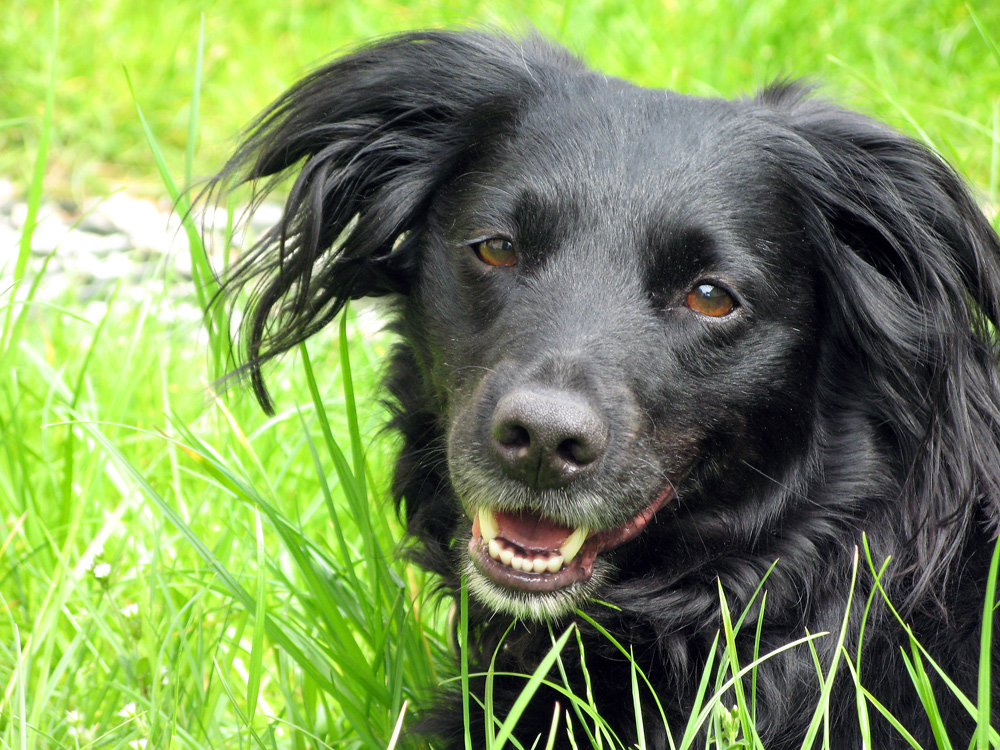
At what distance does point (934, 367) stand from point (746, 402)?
410mm

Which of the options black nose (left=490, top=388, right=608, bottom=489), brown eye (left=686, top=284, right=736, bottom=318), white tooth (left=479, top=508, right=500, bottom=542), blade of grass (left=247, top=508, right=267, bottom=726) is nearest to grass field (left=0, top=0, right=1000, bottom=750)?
blade of grass (left=247, top=508, right=267, bottom=726)

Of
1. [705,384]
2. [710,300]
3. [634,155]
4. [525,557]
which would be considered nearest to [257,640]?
[525,557]

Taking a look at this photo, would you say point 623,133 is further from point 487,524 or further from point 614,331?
point 487,524

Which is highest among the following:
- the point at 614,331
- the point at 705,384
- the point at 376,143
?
the point at 376,143

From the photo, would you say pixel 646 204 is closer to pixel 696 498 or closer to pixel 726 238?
pixel 726 238

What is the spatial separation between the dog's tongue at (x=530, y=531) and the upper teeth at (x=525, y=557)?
11 mm

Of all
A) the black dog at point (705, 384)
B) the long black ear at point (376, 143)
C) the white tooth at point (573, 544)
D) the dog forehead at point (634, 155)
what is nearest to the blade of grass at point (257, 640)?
the black dog at point (705, 384)

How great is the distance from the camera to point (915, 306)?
91.0 inches

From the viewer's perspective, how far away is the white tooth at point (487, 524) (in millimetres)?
2215

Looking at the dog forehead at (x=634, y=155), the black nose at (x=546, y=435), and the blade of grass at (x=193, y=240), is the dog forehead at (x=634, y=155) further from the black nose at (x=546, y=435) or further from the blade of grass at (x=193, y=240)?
the blade of grass at (x=193, y=240)

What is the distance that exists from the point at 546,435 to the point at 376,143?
93 cm

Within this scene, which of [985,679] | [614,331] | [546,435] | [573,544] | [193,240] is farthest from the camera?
[193,240]

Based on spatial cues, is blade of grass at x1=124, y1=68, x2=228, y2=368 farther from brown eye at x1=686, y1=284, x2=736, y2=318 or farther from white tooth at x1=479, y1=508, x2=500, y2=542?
brown eye at x1=686, y1=284, x2=736, y2=318

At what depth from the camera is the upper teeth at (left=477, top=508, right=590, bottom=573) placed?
217cm
